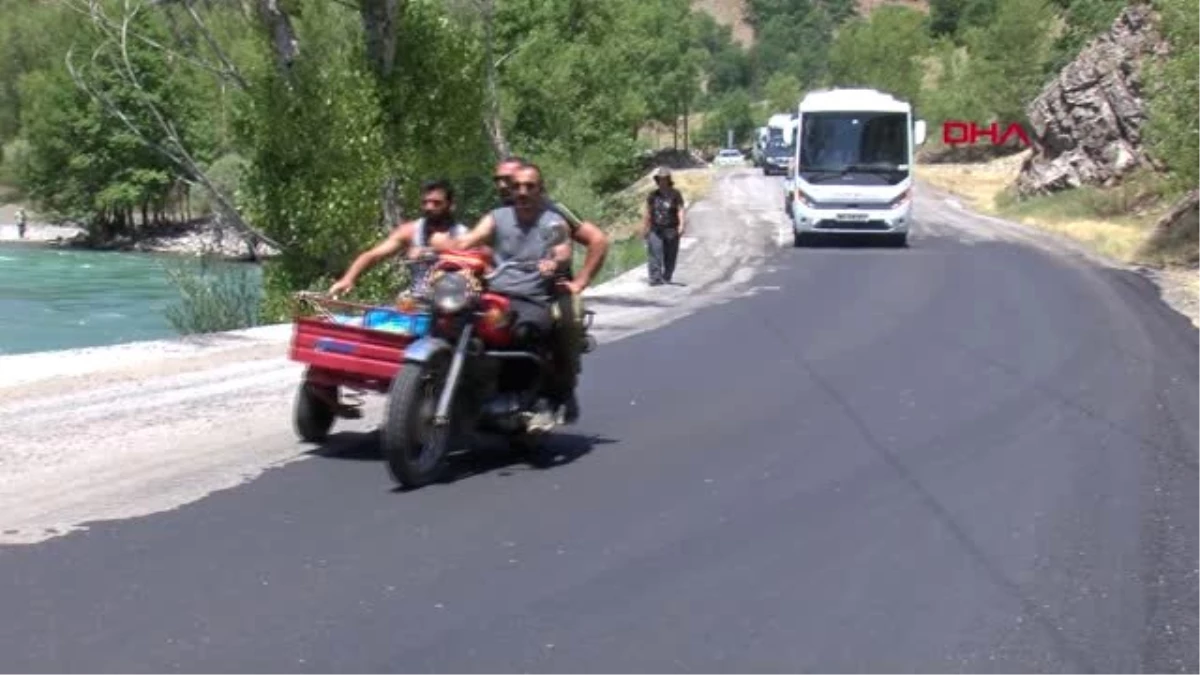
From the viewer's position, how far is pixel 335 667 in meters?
6.09

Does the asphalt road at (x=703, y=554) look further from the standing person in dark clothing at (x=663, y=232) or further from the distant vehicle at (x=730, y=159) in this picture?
the distant vehicle at (x=730, y=159)

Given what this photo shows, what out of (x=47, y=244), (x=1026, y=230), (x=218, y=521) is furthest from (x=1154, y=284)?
(x=47, y=244)

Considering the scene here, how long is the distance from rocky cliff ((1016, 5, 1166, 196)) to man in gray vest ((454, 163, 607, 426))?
1391 inches

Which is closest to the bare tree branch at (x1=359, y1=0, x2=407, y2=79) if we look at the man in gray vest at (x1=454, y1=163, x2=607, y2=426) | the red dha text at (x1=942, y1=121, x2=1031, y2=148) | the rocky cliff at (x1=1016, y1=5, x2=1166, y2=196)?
the man in gray vest at (x1=454, y1=163, x2=607, y2=426)

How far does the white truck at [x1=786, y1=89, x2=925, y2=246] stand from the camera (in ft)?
110

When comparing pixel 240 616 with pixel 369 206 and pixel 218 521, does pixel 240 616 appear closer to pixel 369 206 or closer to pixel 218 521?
pixel 218 521

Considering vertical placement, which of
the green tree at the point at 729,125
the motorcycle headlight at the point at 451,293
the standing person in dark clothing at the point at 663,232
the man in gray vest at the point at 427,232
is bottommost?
the green tree at the point at 729,125

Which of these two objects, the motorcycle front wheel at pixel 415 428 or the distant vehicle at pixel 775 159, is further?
the distant vehicle at pixel 775 159

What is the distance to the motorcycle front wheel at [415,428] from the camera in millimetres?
8898

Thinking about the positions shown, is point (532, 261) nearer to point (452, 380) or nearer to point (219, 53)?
point (452, 380)

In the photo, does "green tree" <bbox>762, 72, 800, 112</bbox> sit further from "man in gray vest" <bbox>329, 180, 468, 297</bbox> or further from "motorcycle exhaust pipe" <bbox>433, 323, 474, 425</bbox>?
"motorcycle exhaust pipe" <bbox>433, 323, 474, 425</bbox>

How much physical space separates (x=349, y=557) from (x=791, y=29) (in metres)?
186

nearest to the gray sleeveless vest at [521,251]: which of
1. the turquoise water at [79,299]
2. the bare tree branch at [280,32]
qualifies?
the turquoise water at [79,299]

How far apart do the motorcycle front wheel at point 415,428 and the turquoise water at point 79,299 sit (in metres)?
15.1
